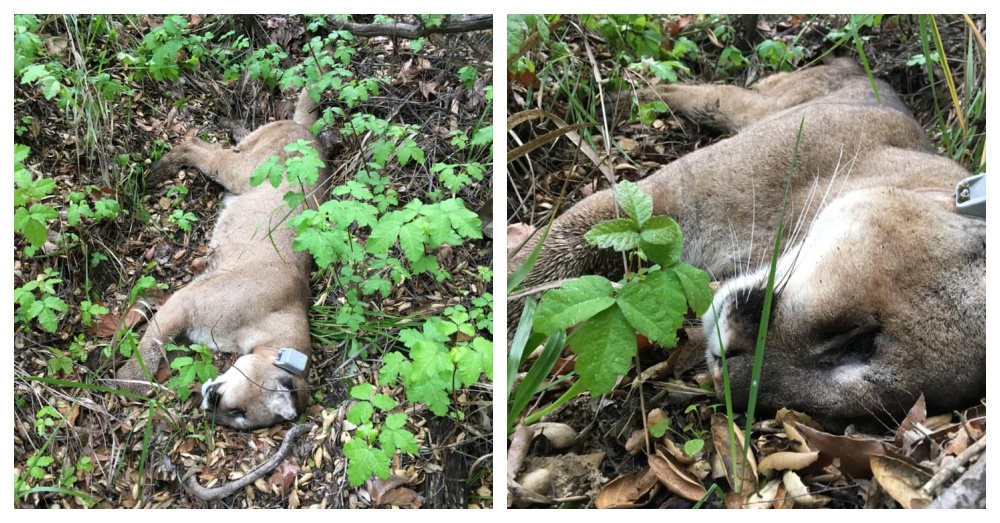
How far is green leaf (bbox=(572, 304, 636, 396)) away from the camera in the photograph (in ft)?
5.78

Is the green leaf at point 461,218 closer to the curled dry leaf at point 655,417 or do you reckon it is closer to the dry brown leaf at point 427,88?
the dry brown leaf at point 427,88

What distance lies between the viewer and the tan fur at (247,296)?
214 centimetres

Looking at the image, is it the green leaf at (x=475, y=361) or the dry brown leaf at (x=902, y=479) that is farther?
the green leaf at (x=475, y=361)

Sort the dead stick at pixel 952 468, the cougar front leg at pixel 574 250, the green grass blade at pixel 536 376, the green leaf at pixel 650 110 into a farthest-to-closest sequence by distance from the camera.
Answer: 1. the green leaf at pixel 650 110
2. the cougar front leg at pixel 574 250
3. the green grass blade at pixel 536 376
4. the dead stick at pixel 952 468

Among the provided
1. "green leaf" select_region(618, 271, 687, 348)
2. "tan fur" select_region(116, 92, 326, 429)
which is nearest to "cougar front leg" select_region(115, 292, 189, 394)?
"tan fur" select_region(116, 92, 326, 429)

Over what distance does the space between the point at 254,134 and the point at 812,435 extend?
5.98 feet

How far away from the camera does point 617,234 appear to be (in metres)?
1.98

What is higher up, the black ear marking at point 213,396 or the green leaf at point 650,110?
the green leaf at point 650,110

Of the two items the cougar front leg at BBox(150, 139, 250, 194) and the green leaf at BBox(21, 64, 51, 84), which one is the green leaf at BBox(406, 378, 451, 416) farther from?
the green leaf at BBox(21, 64, 51, 84)

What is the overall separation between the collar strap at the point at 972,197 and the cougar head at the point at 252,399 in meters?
1.95

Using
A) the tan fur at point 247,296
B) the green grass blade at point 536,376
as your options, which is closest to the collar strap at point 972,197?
the green grass blade at point 536,376

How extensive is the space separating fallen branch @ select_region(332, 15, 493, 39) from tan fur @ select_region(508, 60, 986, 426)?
744 mm

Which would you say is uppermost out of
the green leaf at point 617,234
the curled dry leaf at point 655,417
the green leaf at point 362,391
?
the green leaf at point 617,234
